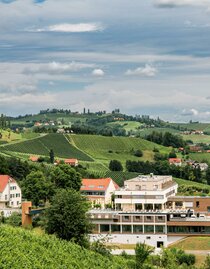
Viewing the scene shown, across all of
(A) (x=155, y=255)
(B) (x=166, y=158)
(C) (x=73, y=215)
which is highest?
(B) (x=166, y=158)

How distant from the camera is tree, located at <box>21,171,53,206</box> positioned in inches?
3066

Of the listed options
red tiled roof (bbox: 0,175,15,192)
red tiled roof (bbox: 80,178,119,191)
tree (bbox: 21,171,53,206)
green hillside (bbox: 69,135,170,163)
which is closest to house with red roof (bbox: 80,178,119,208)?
red tiled roof (bbox: 80,178,119,191)

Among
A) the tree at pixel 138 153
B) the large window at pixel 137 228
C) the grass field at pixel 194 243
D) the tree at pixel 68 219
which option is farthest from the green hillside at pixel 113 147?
the tree at pixel 68 219

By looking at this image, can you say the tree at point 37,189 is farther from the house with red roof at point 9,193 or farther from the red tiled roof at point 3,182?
the red tiled roof at point 3,182

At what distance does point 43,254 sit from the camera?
149ft

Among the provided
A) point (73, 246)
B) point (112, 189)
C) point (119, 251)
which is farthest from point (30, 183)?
point (73, 246)

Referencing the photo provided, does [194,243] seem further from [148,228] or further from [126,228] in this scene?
[126,228]

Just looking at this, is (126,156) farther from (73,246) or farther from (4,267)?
(4,267)

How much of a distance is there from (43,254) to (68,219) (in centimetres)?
1174

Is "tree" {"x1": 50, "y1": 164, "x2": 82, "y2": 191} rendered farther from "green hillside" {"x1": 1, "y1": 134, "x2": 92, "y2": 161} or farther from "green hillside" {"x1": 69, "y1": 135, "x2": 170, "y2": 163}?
"green hillside" {"x1": 69, "y1": 135, "x2": 170, "y2": 163}

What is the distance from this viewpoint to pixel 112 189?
89.4 metres

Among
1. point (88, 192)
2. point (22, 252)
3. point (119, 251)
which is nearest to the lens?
point (22, 252)

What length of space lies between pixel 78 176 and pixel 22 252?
40.6m

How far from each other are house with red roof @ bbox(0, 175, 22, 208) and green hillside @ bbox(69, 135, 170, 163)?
57.2m
